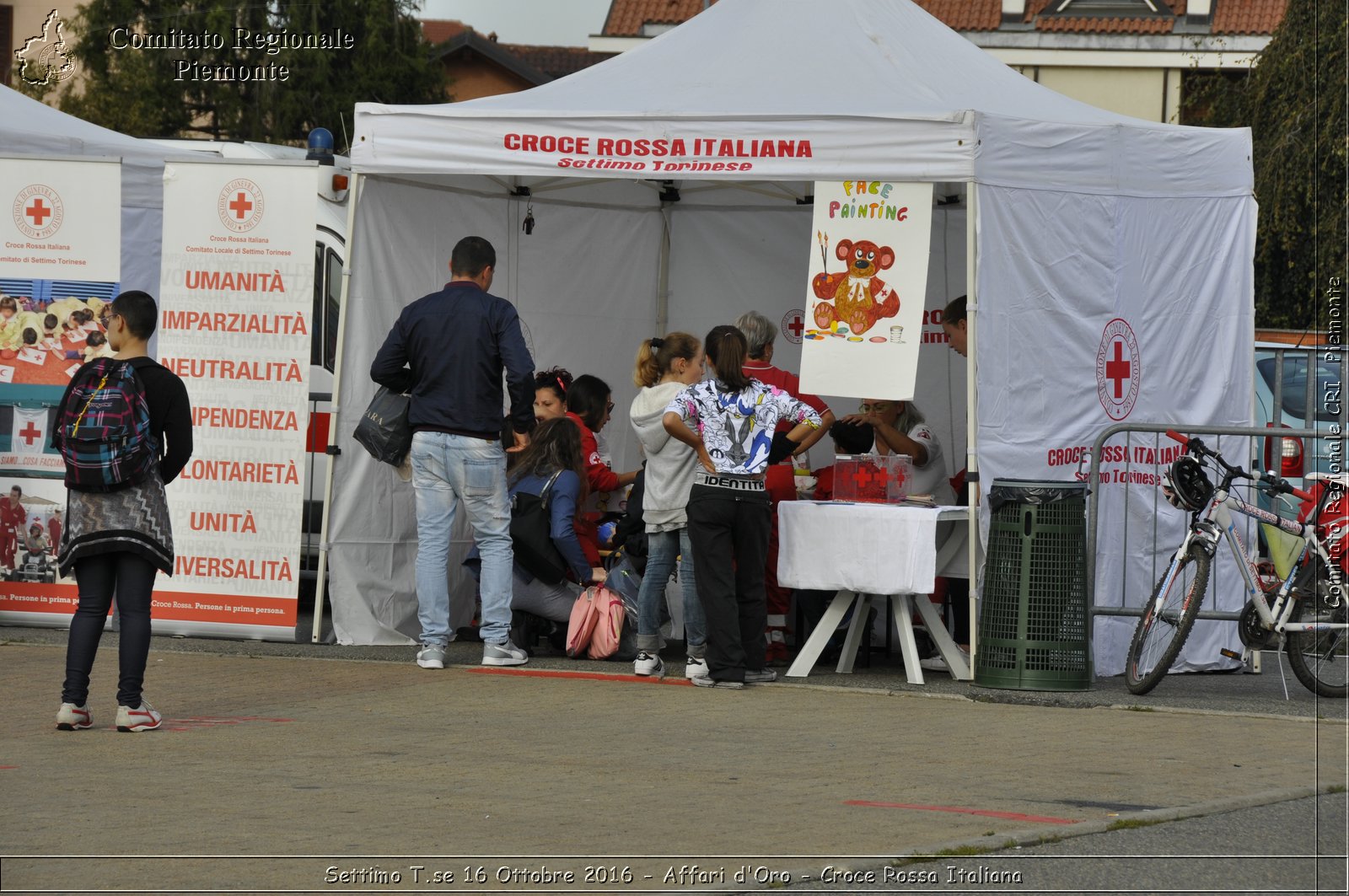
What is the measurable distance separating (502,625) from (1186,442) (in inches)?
145

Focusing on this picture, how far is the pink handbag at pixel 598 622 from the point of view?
1033cm

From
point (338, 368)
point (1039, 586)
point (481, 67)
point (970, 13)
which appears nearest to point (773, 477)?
point (1039, 586)

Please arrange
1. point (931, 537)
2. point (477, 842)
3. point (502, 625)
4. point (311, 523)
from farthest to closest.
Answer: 1. point (311, 523)
2. point (502, 625)
3. point (931, 537)
4. point (477, 842)

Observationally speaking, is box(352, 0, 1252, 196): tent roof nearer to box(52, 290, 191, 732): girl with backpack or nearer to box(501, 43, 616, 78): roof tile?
box(52, 290, 191, 732): girl with backpack

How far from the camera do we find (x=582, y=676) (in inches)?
384

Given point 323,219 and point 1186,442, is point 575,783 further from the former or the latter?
point 323,219

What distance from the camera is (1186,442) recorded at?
32.0 ft

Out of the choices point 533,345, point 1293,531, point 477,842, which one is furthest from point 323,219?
point 477,842

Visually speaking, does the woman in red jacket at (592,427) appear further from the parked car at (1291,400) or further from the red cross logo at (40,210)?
the parked car at (1291,400)

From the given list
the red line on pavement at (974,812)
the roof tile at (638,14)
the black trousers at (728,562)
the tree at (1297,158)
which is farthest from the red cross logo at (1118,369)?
the roof tile at (638,14)

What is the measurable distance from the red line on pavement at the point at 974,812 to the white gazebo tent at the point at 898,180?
3403 millimetres

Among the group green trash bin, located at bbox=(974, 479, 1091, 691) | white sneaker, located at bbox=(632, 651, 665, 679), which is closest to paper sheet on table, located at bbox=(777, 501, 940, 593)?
green trash bin, located at bbox=(974, 479, 1091, 691)

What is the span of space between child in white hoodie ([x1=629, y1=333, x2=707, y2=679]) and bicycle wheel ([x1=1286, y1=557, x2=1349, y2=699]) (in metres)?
2.92

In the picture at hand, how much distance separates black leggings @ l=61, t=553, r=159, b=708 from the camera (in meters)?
7.67
